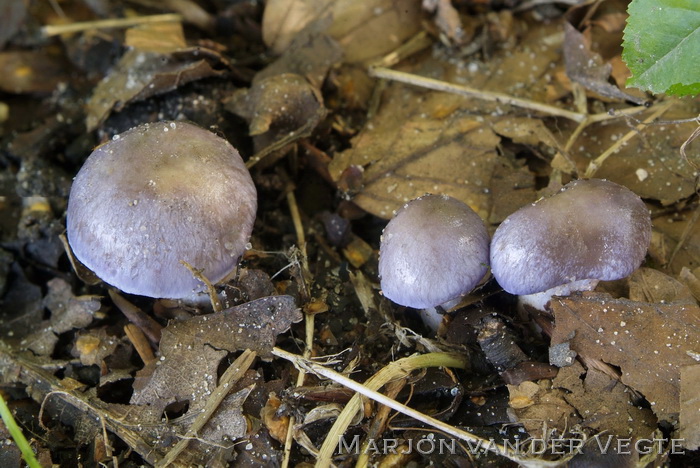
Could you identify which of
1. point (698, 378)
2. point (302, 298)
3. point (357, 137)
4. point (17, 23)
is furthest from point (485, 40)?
point (17, 23)

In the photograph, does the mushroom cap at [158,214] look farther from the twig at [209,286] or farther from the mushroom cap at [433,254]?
the mushroom cap at [433,254]

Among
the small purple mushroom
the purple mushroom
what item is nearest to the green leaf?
the small purple mushroom

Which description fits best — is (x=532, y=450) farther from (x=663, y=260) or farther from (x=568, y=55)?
(x=568, y=55)

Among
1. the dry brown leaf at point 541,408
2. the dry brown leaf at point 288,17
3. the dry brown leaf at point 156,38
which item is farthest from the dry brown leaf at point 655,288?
the dry brown leaf at point 156,38

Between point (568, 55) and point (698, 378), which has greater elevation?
point (568, 55)

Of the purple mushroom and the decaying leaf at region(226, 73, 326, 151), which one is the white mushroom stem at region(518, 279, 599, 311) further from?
the decaying leaf at region(226, 73, 326, 151)

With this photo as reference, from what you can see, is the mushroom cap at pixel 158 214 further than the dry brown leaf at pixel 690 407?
Yes
